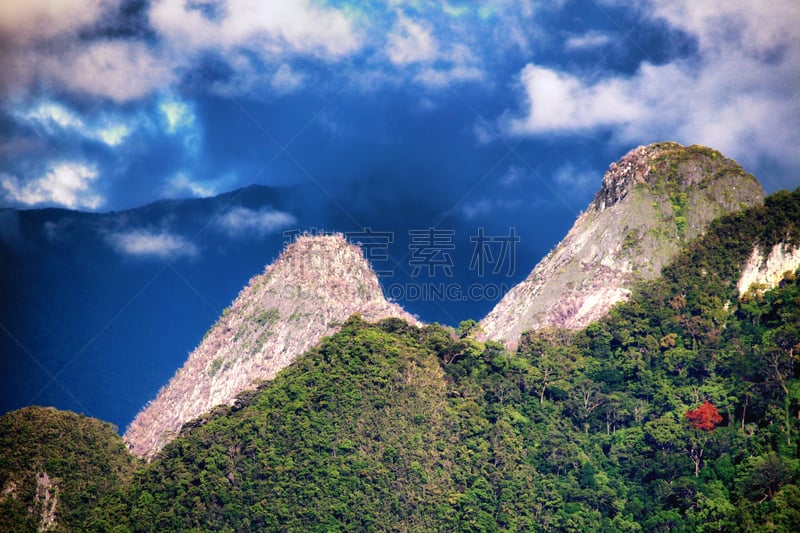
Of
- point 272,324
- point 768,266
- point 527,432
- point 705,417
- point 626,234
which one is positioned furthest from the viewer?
point 626,234

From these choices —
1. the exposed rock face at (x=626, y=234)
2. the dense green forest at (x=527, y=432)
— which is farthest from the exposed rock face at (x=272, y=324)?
the exposed rock face at (x=626, y=234)

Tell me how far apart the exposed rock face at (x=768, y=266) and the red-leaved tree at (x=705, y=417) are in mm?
9736

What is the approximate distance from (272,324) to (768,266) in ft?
99.0

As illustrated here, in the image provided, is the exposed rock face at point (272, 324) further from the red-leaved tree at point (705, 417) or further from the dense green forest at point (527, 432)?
the red-leaved tree at point (705, 417)

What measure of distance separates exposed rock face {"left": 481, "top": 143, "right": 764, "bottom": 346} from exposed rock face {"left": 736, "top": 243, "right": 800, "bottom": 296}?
6.27 meters

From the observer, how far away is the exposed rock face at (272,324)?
234 ft

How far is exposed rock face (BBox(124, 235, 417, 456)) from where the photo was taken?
71.4m

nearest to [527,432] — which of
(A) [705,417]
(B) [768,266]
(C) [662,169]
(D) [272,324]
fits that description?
(A) [705,417]

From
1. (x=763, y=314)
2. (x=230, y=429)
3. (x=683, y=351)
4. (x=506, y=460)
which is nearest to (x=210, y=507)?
(x=230, y=429)

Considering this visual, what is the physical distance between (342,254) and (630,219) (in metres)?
19.0

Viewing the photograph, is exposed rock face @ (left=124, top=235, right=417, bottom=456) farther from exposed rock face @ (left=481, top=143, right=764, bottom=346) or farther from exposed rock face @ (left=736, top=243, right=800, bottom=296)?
exposed rock face @ (left=736, top=243, right=800, bottom=296)

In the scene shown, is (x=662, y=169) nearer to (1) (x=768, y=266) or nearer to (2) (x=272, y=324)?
(1) (x=768, y=266)

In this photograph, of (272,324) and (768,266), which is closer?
(768,266)

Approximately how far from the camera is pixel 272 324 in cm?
7500
